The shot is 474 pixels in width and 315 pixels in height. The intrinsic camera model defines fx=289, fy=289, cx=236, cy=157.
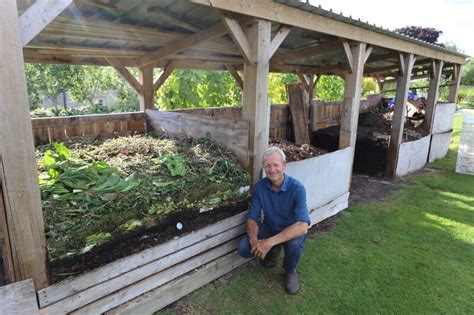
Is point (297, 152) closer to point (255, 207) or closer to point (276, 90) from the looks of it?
point (255, 207)

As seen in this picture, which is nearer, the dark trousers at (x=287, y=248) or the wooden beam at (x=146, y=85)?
the dark trousers at (x=287, y=248)

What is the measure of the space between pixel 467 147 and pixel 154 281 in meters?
7.22

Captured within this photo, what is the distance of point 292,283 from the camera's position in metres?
2.65

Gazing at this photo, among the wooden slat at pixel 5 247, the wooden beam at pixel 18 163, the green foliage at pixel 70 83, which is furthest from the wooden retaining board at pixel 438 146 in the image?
the green foliage at pixel 70 83

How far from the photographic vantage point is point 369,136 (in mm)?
6527

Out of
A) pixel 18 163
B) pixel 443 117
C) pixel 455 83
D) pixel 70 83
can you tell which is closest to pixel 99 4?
pixel 18 163

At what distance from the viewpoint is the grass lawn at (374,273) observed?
8.10ft

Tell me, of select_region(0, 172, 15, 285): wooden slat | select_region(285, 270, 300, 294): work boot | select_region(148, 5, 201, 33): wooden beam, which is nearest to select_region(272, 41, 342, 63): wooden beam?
select_region(148, 5, 201, 33): wooden beam

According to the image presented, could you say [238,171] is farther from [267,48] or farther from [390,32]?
[390,32]

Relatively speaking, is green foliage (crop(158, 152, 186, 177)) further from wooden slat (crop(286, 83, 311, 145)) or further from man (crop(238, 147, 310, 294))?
wooden slat (crop(286, 83, 311, 145))

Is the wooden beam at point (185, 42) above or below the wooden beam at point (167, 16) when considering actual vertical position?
below

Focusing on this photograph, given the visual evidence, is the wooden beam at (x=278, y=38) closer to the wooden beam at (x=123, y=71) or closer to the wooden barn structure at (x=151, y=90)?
the wooden barn structure at (x=151, y=90)

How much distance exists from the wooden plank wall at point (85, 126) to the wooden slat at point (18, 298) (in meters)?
2.39

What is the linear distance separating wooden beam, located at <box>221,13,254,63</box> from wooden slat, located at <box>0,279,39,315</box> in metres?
2.36
